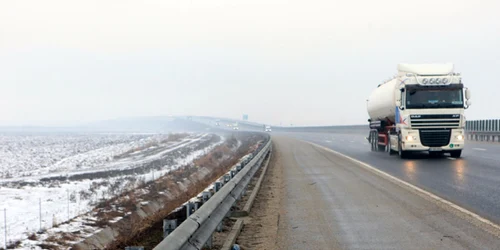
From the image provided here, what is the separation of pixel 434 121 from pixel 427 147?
3.79 feet

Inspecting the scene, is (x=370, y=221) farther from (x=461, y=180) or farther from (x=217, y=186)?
(x=461, y=180)

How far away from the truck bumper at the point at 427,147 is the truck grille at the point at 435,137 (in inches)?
5.4

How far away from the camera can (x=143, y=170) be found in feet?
106

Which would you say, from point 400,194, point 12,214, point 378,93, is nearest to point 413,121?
point 378,93

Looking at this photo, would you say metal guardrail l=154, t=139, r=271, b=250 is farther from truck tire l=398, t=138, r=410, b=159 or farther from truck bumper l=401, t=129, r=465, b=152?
truck tire l=398, t=138, r=410, b=159

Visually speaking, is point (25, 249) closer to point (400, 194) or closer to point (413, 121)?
point (400, 194)

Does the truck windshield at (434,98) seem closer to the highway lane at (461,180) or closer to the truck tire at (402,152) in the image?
the truck tire at (402,152)

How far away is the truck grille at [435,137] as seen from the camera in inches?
963

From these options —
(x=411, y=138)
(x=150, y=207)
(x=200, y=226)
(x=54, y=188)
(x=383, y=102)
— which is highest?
(x=383, y=102)

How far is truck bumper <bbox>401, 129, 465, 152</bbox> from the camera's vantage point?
24.6 metres

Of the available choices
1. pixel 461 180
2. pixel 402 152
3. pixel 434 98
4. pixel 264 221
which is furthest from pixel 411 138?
pixel 264 221

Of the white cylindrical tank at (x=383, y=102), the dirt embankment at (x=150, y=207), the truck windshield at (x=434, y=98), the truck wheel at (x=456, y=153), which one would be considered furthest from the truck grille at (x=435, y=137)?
the dirt embankment at (x=150, y=207)

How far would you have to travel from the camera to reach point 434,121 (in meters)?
24.4

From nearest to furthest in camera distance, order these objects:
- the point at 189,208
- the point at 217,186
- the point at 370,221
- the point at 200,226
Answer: the point at 200,226 < the point at 189,208 < the point at 370,221 < the point at 217,186
